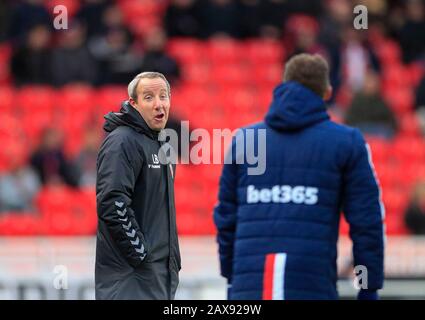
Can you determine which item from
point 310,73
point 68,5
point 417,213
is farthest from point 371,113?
point 310,73

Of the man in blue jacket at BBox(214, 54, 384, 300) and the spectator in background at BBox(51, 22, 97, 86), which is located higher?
the spectator in background at BBox(51, 22, 97, 86)

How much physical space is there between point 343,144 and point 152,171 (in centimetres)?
87

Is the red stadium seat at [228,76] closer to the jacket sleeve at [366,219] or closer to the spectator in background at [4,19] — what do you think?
the spectator in background at [4,19]

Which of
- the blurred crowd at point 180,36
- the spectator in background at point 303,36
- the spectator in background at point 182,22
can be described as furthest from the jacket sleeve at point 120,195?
the spectator in background at point 182,22

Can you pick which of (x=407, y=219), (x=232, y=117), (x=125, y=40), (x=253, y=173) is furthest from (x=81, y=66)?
(x=253, y=173)

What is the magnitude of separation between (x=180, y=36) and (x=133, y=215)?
12.1 m

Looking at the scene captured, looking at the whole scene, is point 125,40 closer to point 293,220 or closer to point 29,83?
point 29,83

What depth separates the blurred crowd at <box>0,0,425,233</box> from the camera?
15.1 metres

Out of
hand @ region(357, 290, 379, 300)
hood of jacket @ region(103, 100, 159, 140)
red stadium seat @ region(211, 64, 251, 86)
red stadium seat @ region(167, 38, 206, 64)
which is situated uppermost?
red stadium seat @ region(167, 38, 206, 64)

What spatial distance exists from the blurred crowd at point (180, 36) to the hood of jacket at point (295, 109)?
8428 millimetres

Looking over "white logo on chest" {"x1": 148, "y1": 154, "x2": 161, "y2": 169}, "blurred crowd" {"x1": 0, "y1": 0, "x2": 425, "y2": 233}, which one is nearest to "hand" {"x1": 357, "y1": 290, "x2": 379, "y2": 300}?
"white logo on chest" {"x1": 148, "y1": 154, "x2": 161, "y2": 169}

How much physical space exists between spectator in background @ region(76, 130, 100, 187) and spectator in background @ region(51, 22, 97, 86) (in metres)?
2.02

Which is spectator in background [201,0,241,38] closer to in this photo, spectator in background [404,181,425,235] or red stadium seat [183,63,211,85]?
red stadium seat [183,63,211,85]

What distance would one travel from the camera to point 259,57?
1719 cm
